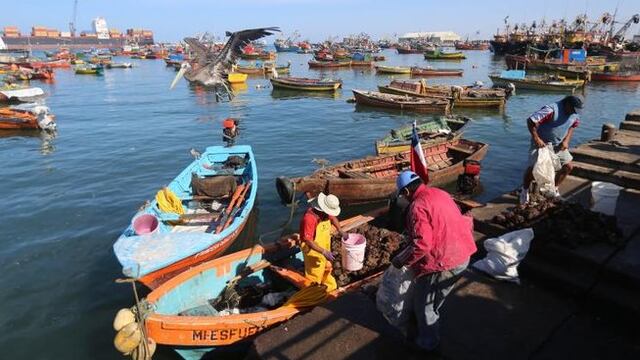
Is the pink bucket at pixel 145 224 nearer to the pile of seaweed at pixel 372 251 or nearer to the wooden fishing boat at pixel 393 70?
the pile of seaweed at pixel 372 251

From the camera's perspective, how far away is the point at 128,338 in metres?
5.27

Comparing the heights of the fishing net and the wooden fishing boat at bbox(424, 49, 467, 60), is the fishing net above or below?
Answer: below

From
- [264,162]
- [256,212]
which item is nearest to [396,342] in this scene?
[256,212]

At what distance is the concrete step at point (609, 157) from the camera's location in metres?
9.75

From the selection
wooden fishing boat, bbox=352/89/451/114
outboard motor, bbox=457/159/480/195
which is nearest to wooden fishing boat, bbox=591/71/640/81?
wooden fishing boat, bbox=352/89/451/114

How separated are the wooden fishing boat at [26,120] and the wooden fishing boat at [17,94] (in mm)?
10773

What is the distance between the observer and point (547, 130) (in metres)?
7.50

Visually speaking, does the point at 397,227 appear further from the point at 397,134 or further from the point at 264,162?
the point at 264,162

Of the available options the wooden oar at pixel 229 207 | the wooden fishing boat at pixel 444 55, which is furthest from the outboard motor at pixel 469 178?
the wooden fishing boat at pixel 444 55

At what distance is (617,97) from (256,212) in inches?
1452

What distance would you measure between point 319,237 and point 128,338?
2.93m

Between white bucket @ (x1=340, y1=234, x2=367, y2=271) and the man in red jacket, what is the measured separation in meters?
2.79

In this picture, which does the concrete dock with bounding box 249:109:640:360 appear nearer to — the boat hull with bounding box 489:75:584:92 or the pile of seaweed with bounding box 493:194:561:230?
the pile of seaweed with bounding box 493:194:561:230

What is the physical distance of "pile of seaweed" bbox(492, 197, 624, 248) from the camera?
18.9 ft
